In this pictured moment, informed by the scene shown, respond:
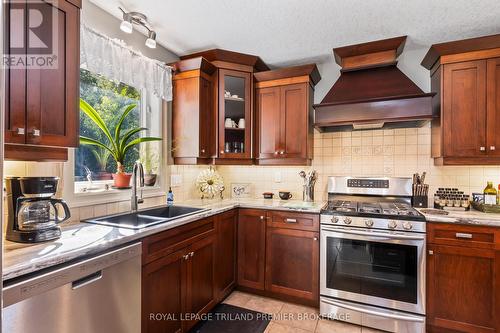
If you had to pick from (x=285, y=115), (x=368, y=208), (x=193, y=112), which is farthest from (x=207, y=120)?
(x=368, y=208)

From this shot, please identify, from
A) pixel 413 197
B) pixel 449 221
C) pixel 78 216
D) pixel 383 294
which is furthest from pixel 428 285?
pixel 78 216

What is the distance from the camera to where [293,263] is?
7.98ft

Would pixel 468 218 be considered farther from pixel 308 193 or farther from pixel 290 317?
pixel 290 317

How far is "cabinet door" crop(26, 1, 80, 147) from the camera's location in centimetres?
124

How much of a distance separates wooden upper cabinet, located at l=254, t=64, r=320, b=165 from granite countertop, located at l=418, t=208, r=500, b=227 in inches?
46.6

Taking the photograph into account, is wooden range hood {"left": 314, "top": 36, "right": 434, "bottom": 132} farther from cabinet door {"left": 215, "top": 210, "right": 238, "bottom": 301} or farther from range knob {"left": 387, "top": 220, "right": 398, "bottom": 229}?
cabinet door {"left": 215, "top": 210, "right": 238, "bottom": 301}

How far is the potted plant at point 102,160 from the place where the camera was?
6.76 feet

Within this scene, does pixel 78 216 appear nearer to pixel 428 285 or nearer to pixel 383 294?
pixel 383 294

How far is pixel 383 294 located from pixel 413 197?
3.25 feet

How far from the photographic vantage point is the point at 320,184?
9.68 ft

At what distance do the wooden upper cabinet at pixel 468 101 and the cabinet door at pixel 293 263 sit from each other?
1.42 meters

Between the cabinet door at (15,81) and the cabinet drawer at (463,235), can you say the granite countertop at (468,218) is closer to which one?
the cabinet drawer at (463,235)

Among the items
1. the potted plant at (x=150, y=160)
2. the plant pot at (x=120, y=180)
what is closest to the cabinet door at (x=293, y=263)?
the potted plant at (x=150, y=160)

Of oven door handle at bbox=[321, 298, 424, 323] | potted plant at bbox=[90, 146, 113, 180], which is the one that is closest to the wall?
potted plant at bbox=[90, 146, 113, 180]
